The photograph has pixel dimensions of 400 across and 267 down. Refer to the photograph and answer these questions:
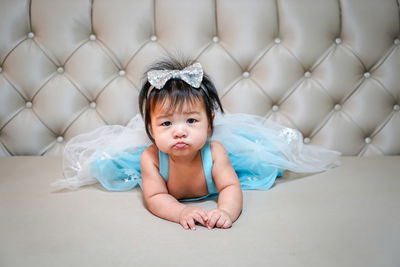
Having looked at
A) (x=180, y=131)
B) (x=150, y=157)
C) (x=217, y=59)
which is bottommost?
(x=150, y=157)

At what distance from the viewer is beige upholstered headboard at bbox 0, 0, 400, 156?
5.14 feet

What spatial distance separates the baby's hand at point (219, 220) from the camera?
922 millimetres

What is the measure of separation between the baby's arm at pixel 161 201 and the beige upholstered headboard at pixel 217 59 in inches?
19.4

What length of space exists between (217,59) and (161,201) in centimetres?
76

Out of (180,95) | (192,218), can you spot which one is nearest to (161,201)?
(192,218)

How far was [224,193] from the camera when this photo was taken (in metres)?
1.06

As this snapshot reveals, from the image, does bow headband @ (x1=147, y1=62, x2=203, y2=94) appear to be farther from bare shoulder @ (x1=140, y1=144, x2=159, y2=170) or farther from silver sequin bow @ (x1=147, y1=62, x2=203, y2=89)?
bare shoulder @ (x1=140, y1=144, x2=159, y2=170)

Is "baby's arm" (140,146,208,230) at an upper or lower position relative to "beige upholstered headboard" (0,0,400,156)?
lower

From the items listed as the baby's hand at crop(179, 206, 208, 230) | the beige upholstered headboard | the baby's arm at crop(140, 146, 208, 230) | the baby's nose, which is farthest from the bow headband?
the beige upholstered headboard

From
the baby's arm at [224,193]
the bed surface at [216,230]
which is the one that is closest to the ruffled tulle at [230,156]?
A: the bed surface at [216,230]

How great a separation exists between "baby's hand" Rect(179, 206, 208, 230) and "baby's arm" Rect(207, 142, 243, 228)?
0.05ft

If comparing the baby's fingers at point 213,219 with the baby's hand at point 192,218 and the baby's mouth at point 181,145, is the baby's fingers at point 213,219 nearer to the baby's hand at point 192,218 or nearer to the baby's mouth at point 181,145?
the baby's hand at point 192,218

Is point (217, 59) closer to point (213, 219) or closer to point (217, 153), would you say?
point (217, 153)

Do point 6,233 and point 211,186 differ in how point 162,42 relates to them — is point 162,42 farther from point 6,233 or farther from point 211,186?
point 6,233
